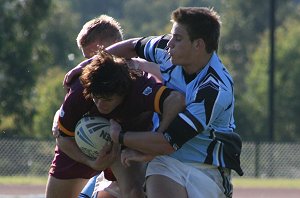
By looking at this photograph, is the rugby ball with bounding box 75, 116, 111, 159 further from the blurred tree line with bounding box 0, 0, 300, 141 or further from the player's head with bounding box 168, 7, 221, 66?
the blurred tree line with bounding box 0, 0, 300, 141

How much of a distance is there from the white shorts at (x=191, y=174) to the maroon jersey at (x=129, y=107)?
0.30 m

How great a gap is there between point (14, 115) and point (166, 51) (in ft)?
97.1

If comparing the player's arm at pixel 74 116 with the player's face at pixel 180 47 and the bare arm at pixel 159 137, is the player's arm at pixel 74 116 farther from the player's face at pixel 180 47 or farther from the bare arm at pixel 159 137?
the player's face at pixel 180 47

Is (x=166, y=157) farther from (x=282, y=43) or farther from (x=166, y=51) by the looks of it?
(x=282, y=43)

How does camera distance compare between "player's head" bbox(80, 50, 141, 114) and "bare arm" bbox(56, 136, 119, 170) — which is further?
"bare arm" bbox(56, 136, 119, 170)

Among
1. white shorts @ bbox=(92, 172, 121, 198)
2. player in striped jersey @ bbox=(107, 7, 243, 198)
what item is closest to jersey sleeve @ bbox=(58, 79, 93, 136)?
player in striped jersey @ bbox=(107, 7, 243, 198)

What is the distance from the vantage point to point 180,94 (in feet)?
21.9

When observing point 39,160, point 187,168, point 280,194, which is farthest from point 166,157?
point 39,160

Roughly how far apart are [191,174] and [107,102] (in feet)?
2.45

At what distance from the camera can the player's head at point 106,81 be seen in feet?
21.7

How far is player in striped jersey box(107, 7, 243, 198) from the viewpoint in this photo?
6.51m

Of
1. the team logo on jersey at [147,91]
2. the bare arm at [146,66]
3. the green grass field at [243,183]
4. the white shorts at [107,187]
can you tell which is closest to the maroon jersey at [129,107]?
the team logo on jersey at [147,91]

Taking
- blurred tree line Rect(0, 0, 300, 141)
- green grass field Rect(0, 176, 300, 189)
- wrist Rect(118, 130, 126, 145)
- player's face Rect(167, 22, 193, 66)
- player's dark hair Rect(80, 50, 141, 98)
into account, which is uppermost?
player's face Rect(167, 22, 193, 66)

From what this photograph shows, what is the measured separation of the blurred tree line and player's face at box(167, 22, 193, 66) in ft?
61.9
